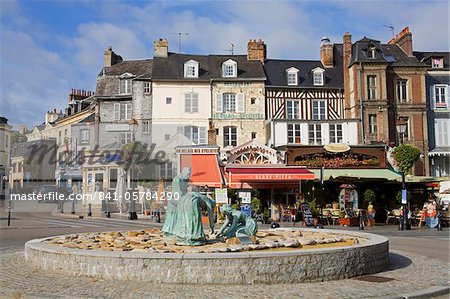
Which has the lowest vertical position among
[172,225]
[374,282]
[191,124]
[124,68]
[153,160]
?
[374,282]

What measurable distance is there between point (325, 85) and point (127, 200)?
55.4 feet

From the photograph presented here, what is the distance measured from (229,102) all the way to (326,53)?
30.2ft

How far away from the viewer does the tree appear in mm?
31047

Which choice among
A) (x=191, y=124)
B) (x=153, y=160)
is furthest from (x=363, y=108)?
(x=153, y=160)

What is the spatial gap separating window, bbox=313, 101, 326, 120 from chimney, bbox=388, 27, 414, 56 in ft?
25.6

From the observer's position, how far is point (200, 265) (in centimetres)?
814

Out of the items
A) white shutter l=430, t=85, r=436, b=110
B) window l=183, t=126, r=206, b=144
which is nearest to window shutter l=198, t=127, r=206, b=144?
window l=183, t=126, r=206, b=144

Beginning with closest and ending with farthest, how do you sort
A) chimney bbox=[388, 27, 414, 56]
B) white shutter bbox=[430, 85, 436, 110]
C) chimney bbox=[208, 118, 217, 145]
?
1. chimney bbox=[208, 118, 217, 145]
2. white shutter bbox=[430, 85, 436, 110]
3. chimney bbox=[388, 27, 414, 56]

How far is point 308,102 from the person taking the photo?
36062 millimetres

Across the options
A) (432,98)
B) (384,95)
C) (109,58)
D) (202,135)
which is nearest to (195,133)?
(202,135)

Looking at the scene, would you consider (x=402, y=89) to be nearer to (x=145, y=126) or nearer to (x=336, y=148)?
(x=336, y=148)

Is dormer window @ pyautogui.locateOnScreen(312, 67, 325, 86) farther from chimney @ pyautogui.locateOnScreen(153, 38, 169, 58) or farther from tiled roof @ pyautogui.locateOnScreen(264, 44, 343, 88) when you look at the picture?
chimney @ pyautogui.locateOnScreen(153, 38, 169, 58)

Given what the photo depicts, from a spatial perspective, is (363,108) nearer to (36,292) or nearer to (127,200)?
(127,200)

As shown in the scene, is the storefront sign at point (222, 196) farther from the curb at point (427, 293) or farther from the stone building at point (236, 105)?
the curb at point (427, 293)
